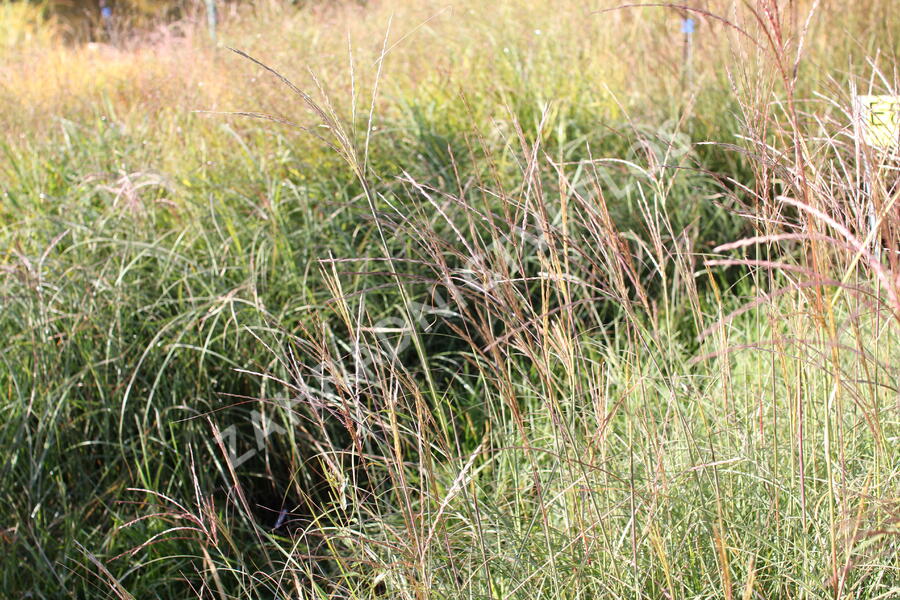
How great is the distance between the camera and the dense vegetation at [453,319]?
3.98 feet

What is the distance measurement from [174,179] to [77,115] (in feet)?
3.82

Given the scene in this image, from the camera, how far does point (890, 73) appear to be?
3.80 meters

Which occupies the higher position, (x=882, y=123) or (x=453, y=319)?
(x=882, y=123)

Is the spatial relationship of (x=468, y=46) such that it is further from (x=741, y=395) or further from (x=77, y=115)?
(x=741, y=395)

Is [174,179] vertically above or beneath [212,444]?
above

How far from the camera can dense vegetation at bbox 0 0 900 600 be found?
1212 mm

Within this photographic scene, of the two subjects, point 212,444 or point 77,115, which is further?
point 77,115

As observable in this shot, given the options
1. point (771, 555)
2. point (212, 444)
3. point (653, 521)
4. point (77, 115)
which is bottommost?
point (212, 444)

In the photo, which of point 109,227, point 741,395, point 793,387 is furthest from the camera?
point 109,227

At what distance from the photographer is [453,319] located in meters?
2.68

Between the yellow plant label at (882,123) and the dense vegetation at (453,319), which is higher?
the yellow plant label at (882,123)

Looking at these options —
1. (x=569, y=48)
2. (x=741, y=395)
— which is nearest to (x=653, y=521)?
(x=741, y=395)

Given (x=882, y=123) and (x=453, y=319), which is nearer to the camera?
(x=882, y=123)

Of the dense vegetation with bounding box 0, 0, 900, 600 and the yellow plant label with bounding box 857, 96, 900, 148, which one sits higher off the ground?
the yellow plant label with bounding box 857, 96, 900, 148
